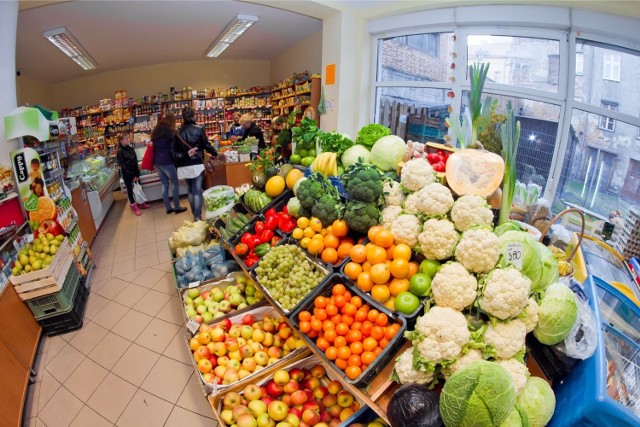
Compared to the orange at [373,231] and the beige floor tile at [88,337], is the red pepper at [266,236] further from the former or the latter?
the beige floor tile at [88,337]

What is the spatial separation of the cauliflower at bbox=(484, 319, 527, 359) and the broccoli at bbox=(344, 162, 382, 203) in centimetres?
90

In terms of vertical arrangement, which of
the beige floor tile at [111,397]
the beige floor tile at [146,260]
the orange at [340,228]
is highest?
the orange at [340,228]

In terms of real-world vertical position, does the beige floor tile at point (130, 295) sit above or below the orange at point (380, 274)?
below

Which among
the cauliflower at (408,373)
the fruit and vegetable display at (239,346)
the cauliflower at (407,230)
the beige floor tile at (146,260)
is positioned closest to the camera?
the cauliflower at (408,373)

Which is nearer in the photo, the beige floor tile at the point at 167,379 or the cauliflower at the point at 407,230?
the cauliflower at the point at 407,230

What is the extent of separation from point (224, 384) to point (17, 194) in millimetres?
2784

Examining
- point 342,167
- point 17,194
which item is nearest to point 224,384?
point 342,167

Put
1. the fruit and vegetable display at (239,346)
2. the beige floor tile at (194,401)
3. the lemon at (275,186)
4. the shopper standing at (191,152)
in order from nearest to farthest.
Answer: the fruit and vegetable display at (239,346) < the beige floor tile at (194,401) < the lemon at (275,186) < the shopper standing at (191,152)

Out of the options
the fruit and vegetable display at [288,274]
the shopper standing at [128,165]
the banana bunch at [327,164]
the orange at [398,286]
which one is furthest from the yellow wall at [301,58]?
the orange at [398,286]

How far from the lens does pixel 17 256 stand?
2893mm

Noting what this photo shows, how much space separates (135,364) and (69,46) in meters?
7.14

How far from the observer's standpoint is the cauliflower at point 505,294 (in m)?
1.25

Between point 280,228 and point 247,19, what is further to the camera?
point 247,19

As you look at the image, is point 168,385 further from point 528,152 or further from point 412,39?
point 412,39
